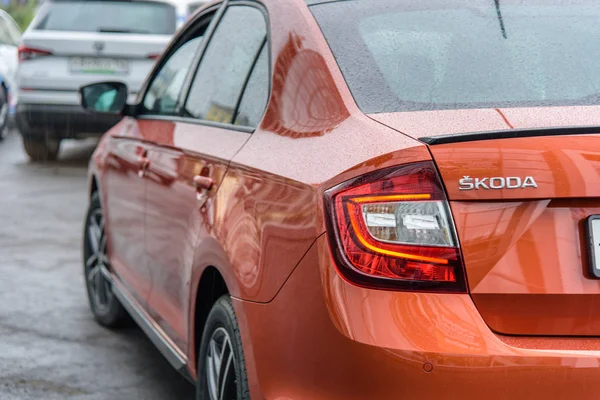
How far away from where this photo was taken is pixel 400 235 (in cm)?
243

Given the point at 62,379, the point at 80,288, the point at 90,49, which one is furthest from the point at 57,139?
the point at 62,379

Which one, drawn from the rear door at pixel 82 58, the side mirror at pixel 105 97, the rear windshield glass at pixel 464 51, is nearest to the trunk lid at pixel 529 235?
the rear windshield glass at pixel 464 51

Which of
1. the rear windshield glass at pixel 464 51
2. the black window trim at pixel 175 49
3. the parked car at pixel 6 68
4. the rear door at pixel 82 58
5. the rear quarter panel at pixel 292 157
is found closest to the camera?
the rear quarter panel at pixel 292 157

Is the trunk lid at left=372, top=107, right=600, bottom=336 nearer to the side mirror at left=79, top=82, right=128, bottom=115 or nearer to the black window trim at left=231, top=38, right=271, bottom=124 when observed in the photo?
the black window trim at left=231, top=38, right=271, bottom=124

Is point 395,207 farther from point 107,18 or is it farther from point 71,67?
point 107,18

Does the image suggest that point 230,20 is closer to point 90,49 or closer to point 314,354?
point 314,354

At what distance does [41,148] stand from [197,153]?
32.0 ft

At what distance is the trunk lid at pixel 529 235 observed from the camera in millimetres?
2377

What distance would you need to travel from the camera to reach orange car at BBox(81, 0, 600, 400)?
2369mm

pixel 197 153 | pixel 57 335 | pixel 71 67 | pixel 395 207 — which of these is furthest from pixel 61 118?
pixel 395 207

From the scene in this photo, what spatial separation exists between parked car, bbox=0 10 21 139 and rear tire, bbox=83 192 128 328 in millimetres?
10133

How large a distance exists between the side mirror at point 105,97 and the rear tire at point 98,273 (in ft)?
1.95

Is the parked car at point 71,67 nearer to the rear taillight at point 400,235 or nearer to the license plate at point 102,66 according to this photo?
the license plate at point 102,66

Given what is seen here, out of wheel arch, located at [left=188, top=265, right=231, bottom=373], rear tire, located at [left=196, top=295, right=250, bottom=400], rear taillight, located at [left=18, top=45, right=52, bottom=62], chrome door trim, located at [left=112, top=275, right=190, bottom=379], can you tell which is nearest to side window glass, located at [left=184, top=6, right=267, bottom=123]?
wheel arch, located at [left=188, top=265, right=231, bottom=373]
